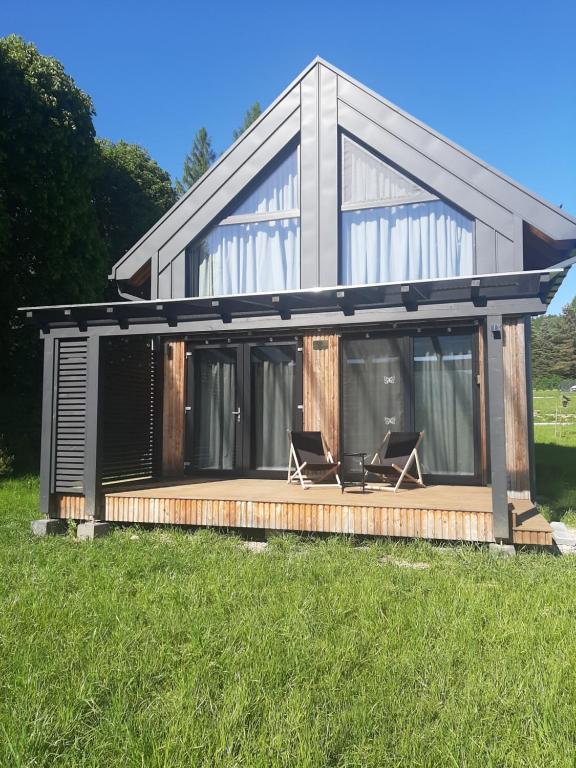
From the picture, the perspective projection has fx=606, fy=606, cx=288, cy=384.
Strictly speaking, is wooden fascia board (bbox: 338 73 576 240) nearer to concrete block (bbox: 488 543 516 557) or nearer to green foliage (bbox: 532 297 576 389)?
concrete block (bbox: 488 543 516 557)

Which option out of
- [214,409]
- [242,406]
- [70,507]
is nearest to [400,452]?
[242,406]

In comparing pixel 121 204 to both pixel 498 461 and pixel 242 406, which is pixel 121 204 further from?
pixel 498 461

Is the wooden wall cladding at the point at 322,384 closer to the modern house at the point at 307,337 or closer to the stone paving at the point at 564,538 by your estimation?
the modern house at the point at 307,337

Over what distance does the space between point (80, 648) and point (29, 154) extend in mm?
13907

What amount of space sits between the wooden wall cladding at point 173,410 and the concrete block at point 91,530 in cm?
232

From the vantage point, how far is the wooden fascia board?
7.23 meters

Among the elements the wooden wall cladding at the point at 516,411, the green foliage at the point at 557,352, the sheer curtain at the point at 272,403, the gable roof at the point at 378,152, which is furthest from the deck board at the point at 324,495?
the green foliage at the point at 557,352

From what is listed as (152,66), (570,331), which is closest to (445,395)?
(152,66)

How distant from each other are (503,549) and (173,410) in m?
5.24

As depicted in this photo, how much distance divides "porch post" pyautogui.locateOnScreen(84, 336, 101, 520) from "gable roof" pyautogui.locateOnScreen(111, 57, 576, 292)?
2.66 metres

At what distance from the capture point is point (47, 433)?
696 cm

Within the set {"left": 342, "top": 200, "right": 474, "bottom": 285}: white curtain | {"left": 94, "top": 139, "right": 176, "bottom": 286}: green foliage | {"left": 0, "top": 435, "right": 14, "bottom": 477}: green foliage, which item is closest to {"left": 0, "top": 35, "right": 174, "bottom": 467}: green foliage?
{"left": 0, "top": 435, "right": 14, "bottom": 477}: green foliage

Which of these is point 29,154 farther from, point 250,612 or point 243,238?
point 250,612

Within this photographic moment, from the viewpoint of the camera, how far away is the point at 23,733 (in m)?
2.42
